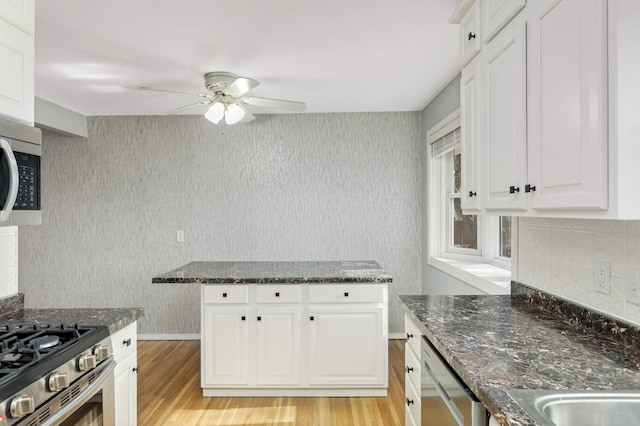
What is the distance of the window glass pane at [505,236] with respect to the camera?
2.89 metres

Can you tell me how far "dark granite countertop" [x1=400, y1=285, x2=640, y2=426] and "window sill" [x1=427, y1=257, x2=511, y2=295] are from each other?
0.53 metres

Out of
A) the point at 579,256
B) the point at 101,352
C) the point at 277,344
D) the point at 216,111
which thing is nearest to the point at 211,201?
the point at 216,111

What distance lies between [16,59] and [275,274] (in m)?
1.90

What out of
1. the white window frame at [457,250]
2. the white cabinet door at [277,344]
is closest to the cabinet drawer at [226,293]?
the white cabinet door at [277,344]

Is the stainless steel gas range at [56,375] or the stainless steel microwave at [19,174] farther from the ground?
the stainless steel microwave at [19,174]

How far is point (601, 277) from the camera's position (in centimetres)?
139

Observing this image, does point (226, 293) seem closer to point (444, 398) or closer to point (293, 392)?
point (293, 392)

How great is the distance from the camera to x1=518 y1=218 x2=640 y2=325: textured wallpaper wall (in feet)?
4.21

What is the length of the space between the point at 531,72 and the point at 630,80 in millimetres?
436

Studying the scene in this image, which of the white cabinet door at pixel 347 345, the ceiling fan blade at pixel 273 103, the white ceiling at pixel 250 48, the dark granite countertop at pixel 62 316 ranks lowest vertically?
the white cabinet door at pixel 347 345

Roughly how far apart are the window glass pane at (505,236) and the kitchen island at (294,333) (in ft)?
3.28

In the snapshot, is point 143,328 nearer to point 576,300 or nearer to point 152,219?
point 152,219

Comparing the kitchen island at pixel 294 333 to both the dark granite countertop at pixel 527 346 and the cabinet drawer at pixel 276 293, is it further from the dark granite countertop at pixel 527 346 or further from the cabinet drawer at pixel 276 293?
the dark granite countertop at pixel 527 346

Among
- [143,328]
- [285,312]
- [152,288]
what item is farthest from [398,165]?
[143,328]
